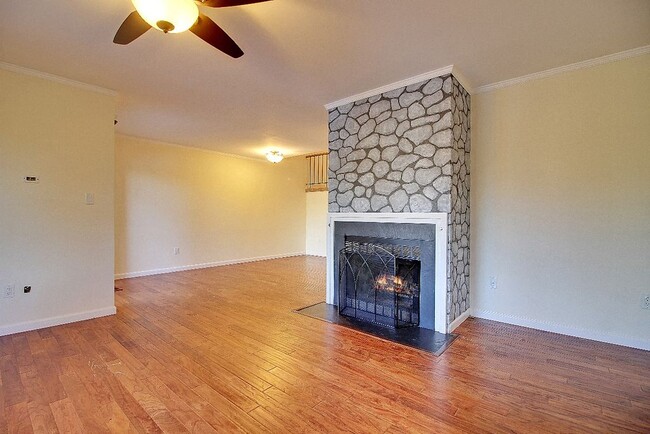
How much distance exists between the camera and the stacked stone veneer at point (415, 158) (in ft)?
9.62

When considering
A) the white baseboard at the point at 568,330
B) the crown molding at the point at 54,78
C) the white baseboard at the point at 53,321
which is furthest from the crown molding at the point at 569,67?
the white baseboard at the point at 53,321

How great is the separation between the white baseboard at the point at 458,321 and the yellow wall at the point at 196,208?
514 cm

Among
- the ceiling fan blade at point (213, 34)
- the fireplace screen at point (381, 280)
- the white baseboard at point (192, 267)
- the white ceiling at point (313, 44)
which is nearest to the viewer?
the ceiling fan blade at point (213, 34)

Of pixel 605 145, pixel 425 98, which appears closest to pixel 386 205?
pixel 425 98

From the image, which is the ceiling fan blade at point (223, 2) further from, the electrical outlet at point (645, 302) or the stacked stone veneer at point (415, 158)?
the electrical outlet at point (645, 302)

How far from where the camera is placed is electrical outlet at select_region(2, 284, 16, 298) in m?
2.87

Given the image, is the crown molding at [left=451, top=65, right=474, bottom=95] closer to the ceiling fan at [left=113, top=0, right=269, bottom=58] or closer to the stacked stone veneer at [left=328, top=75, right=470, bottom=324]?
the stacked stone veneer at [left=328, top=75, right=470, bottom=324]

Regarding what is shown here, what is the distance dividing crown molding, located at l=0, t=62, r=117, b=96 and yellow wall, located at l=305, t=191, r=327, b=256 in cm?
549

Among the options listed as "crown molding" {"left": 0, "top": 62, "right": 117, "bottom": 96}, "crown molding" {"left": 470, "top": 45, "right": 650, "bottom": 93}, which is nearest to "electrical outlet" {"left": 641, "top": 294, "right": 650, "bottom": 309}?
"crown molding" {"left": 470, "top": 45, "right": 650, "bottom": 93}

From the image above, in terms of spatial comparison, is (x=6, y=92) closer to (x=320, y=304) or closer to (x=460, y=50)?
(x=320, y=304)

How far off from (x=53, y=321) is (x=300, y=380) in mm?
2809

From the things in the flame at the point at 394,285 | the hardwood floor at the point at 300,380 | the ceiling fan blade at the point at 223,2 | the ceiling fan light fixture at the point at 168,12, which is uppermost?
the ceiling fan blade at the point at 223,2

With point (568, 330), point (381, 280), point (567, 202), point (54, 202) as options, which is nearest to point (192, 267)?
point (54, 202)

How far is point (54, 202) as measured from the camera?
3150mm
